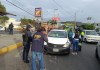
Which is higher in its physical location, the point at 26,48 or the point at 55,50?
the point at 26,48

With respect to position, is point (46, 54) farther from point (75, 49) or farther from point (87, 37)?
point (87, 37)

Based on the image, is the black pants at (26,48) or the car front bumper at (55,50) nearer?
the black pants at (26,48)

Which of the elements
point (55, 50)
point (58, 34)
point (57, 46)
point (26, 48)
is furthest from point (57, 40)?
point (26, 48)

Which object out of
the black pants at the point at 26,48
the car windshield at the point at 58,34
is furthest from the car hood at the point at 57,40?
the black pants at the point at 26,48

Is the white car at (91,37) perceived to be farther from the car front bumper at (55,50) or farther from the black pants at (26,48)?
the black pants at (26,48)

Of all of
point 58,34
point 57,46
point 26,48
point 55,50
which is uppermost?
point 58,34

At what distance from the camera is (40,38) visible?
28.0 feet

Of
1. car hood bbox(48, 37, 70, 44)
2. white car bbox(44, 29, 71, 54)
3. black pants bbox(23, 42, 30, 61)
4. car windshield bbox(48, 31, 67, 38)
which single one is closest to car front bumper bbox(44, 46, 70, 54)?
white car bbox(44, 29, 71, 54)

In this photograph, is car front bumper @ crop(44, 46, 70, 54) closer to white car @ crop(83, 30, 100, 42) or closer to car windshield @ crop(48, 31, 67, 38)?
car windshield @ crop(48, 31, 67, 38)

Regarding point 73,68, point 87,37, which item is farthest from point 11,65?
point 87,37

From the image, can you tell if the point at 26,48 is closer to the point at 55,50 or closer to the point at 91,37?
the point at 55,50

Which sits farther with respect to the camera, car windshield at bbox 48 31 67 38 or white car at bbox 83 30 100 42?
white car at bbox 83 30 100 42

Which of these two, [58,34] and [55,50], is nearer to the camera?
[55,50]

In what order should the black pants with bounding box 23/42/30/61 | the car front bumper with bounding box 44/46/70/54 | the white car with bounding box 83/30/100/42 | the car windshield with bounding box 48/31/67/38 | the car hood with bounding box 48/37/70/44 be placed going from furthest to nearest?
the white car with bounding box 83/30/100/42
the car windshield with bounding box 48/31/67/38
the car hood with bounding box 48/37/70/44
the car front bumper with bounding box 44/46/70/54
the black pants with bounding box 23/42/30/61
